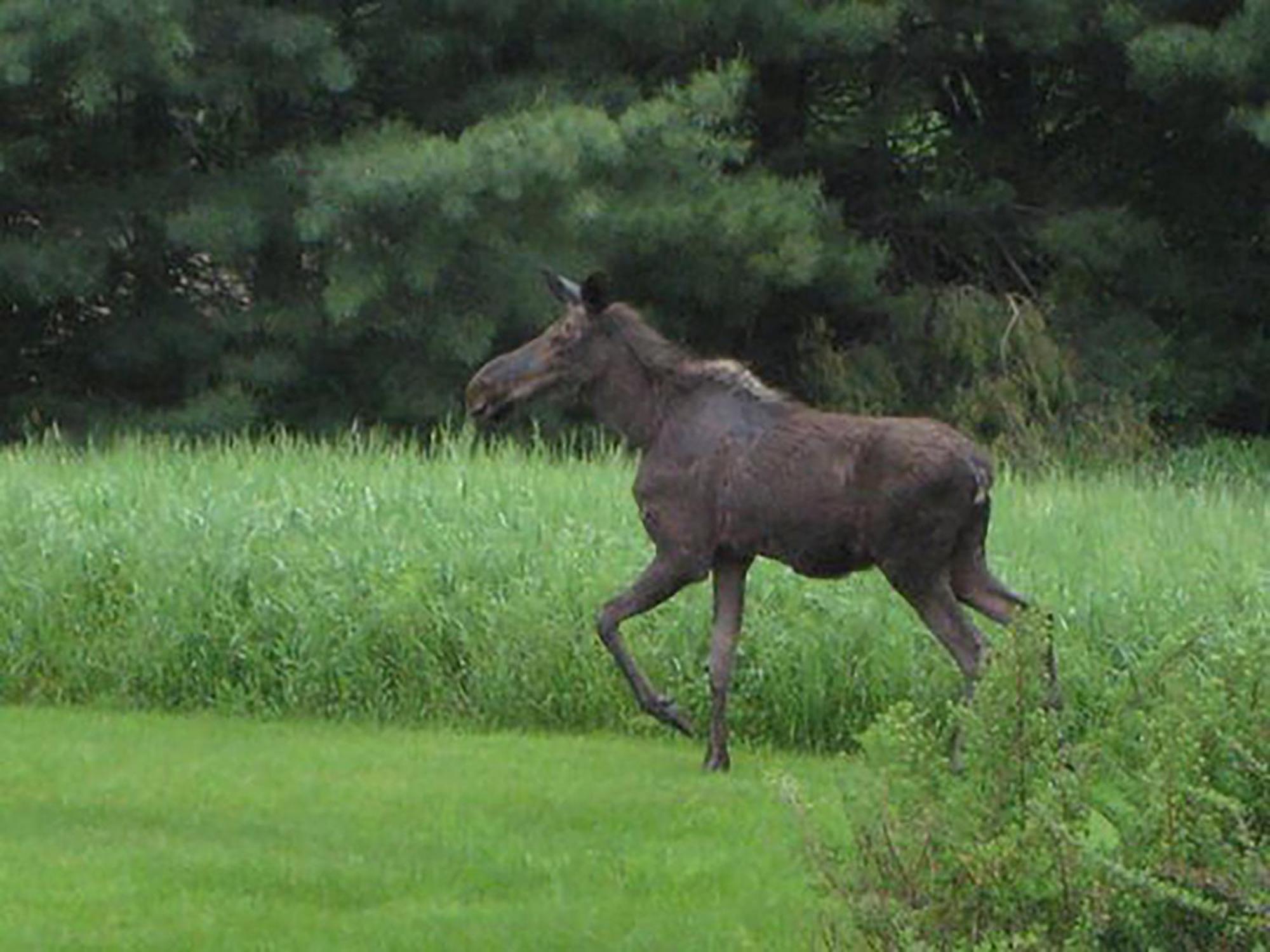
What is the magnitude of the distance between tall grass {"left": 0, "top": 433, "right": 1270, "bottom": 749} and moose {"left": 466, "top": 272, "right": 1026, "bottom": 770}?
1228 mm

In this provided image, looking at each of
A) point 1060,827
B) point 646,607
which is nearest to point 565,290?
point 646,607

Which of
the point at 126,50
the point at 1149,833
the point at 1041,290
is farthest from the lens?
the point at 1041,290

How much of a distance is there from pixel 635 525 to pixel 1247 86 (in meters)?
13.7

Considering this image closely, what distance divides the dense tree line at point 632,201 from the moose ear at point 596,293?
1268 cm

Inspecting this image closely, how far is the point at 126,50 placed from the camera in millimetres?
24641

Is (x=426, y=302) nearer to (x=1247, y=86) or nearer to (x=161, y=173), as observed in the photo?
(x=161, y=173)

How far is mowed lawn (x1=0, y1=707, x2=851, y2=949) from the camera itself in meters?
8.70

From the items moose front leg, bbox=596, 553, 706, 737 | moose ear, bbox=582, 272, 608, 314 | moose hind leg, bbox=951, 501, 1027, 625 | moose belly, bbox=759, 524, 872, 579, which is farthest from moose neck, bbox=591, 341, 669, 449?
moose hind leg, bbox=951, 501, 1027, 625

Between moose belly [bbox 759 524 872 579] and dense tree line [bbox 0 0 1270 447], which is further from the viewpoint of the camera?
dense tree line [bbox 0 0 1270 447]

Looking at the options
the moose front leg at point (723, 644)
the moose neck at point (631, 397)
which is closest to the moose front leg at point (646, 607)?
the moose front leg at point (723, 644)

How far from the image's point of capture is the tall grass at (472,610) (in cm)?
1260

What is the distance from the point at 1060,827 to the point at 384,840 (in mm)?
4564

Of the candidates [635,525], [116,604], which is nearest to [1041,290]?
[635,525]

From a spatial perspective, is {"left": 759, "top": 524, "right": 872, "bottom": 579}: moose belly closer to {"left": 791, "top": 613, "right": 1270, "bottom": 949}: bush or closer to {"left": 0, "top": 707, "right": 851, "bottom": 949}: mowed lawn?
{"left": 0, "top": 707, "right": 851, "bottom": 949}: mowed lawn
